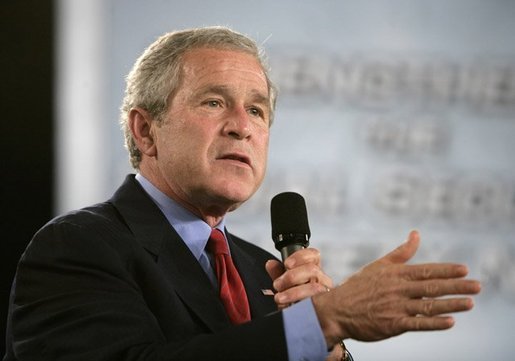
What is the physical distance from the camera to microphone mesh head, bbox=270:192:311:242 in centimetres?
204

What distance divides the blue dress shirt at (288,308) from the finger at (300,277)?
0.44ft

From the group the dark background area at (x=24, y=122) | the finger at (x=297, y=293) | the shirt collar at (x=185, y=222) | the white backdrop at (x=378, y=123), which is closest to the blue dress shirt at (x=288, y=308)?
the shirt collar at (x=185, y=222)

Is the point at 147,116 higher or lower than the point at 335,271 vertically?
higher

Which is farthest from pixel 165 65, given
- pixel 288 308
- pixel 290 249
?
pixel 288 308

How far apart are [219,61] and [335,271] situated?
150cm

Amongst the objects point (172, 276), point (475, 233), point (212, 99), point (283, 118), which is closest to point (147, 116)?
point (212, 99)

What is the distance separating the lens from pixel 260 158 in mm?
2305

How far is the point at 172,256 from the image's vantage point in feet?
6.88

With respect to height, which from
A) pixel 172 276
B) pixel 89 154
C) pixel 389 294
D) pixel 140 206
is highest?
pixel 89 154

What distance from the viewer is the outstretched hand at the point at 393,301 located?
1564 millimetres

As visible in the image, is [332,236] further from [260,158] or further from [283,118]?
[260,158]

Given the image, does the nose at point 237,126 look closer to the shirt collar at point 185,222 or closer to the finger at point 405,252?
the shirt collar at point 185,222

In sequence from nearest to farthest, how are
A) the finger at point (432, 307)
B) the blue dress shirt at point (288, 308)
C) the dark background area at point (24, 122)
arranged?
the finger at point (432, 307) → the blue dress shirt at point (288, 308) → the dark background area at point (24, 122)

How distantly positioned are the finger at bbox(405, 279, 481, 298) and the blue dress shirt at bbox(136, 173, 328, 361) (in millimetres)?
201
